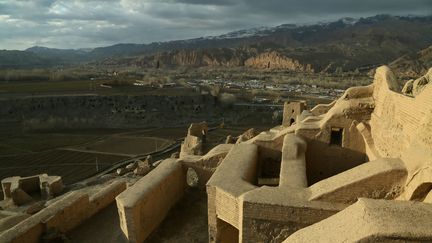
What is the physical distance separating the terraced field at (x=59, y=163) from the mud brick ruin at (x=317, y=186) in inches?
870

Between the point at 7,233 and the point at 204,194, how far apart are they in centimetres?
573

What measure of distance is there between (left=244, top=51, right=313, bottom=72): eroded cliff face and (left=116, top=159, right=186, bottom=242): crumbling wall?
119m

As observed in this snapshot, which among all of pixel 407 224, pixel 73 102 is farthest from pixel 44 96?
pixel 407 224

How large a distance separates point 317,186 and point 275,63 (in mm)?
141491

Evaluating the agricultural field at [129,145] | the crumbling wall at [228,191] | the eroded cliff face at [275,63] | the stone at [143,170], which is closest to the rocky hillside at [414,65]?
the eroded cliff face at [275,63]

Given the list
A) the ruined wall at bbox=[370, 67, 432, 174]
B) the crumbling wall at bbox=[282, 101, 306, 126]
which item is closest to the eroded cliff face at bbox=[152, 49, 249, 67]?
the crumbling wall at bbox=[282, 101, 306, 126]

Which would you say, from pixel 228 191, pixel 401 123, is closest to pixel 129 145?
pixel 228 191

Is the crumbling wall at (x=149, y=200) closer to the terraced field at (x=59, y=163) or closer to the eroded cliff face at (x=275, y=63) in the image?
the terraced field at (x=59, y=163)

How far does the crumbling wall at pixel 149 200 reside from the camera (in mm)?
9148

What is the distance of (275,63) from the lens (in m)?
146

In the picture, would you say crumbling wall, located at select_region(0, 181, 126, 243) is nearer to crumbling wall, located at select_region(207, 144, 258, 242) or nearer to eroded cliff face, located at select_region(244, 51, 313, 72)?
crumbling wall, located at select_region(207, 144, 258, 242)

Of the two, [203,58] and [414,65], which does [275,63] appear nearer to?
[203,58]

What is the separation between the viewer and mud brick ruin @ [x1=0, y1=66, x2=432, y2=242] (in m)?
5.80

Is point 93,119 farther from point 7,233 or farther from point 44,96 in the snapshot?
point 7,233
